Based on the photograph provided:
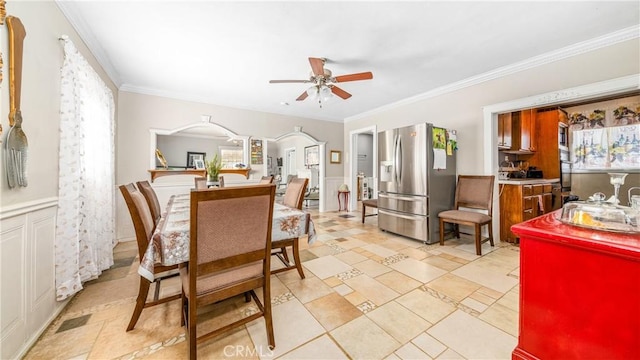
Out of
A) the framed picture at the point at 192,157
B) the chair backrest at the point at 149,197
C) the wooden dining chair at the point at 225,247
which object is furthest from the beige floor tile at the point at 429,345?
the framed picture at the point at 192,157

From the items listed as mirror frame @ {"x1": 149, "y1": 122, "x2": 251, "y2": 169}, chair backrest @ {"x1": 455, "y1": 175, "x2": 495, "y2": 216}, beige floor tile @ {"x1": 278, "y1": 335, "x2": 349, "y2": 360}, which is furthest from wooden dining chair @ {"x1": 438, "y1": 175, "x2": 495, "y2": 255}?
mirror frame @ {"x1": 149, "y1": 122, "x2": 251, "y2": 169}

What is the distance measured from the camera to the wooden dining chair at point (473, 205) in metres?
2.77

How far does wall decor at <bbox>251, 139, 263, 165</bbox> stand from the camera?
15.0 feet

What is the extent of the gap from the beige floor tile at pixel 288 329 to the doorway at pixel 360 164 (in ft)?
13.8

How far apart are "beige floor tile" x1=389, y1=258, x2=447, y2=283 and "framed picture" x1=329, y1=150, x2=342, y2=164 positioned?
11.6ft

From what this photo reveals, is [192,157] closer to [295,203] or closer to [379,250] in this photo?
[295,203]

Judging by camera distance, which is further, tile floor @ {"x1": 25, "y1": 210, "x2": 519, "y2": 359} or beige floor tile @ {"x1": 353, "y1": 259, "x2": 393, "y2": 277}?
beige floor tile @ {"x1": 353, "y1": 259, "x2": 393, "y2": 277}

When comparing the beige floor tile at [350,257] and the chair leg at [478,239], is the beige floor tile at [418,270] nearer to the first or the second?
the beige floor tile at [350,257]

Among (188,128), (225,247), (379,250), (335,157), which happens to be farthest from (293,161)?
(225,247)

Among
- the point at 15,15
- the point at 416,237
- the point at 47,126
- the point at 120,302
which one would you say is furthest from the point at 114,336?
the point at 416,237

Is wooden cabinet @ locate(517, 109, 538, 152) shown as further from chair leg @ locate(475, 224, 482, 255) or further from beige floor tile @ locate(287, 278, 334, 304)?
beige floor tile @ locate(287, 278, 334, 304)

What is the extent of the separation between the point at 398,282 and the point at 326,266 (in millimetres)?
777

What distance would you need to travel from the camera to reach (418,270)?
2.30 meters

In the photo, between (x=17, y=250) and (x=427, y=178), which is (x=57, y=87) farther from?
(x=427, y=178)
